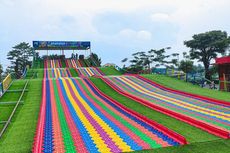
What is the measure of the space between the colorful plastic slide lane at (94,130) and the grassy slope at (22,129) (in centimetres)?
27

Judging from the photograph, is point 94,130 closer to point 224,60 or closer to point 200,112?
point 200,112

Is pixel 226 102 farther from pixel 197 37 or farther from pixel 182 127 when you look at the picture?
pixel 197 37

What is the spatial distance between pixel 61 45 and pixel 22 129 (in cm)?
4550

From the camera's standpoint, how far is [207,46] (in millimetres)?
47500

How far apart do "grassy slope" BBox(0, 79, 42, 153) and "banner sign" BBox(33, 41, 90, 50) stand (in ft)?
123

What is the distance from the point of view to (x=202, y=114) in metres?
11.5

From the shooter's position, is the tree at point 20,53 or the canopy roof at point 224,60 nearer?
the canopy roof at point 224,60

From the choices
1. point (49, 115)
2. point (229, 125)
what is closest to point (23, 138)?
point (49, 115)

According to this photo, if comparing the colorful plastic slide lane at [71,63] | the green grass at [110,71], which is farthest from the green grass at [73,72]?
the colorful plastic slide lane at [71,63]

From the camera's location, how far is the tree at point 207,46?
4633 centimetres

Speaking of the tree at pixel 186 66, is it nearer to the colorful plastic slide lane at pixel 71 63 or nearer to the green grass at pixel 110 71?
the green grass at pixel 110 71

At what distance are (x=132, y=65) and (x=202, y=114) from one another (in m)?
45.9

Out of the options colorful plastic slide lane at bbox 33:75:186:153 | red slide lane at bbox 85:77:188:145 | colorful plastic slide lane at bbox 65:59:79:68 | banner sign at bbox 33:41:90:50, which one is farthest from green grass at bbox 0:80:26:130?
banner sign at bbox 33:41:90:50

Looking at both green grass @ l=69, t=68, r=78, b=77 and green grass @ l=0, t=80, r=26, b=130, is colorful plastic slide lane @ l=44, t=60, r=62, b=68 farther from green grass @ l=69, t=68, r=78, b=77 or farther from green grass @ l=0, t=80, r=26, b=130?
green grass @ l=0, t=80, r=26, b=130
